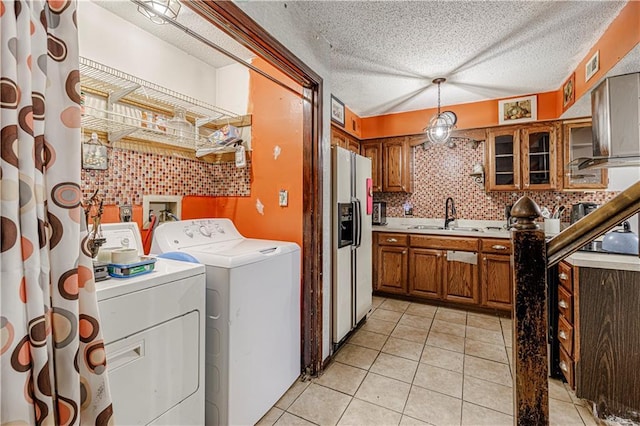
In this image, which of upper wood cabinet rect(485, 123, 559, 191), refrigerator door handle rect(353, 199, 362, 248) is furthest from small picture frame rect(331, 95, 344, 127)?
upper wood cabinet rect(485, 123, 559, 191)

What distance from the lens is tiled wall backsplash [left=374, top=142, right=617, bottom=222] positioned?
11.6ft

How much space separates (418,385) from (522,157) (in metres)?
2.74

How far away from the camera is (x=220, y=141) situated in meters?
2.26

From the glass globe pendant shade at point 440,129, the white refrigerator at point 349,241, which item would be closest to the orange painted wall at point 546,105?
the glass globe pendant shade at point 440,129

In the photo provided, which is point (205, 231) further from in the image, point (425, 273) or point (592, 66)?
point (592, 66)

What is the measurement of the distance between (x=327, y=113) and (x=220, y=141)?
84 centimetres

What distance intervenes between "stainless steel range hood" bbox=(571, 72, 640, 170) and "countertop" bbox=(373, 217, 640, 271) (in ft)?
2.73

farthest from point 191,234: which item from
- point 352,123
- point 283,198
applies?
point 352,123

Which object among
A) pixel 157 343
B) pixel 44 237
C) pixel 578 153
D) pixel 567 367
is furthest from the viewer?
pixel 578 153

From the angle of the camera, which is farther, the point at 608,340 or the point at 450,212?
the point at 450,212

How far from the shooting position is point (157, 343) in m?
1.19

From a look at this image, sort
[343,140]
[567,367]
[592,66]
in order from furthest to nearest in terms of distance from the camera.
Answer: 1. [343,140]
2. [592,66]
3. [567,367]

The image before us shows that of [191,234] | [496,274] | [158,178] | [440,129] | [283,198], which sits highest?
[440,129]

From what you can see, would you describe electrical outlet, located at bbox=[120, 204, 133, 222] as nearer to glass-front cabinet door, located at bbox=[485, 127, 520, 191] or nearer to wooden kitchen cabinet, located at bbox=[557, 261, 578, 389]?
wooden kitchen cabinet, located at bbox=[557, 261, 578, 389]
